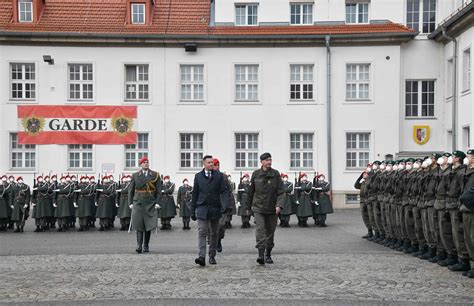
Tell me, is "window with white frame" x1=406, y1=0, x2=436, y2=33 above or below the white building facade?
above

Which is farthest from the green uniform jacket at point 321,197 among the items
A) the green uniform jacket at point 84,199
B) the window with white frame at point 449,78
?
the window with white frame at point 449,78

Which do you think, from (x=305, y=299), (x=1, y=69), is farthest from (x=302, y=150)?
(x=305, y=299)

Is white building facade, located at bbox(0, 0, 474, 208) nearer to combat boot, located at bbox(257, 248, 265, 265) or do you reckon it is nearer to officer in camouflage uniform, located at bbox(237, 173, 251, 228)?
officer in camouflage uniform, located at bbox(237, 173, 251, 228)

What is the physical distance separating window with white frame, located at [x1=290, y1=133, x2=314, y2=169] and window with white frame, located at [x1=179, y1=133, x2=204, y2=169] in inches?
166

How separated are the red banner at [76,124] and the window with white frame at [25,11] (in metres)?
4.45

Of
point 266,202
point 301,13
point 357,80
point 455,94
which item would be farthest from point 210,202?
point 301,13

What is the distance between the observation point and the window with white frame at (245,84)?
1254 inches

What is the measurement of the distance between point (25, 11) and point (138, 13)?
17.4 feet

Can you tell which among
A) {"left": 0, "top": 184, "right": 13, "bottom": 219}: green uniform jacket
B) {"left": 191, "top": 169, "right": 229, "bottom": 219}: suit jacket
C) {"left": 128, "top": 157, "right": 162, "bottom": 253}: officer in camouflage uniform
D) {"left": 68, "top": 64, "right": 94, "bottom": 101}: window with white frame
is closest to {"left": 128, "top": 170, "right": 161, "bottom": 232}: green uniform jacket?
{"left": 128, "top": 157, "right": 162, "bottom": 253}: officer in camouflage uniform

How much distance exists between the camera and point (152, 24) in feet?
107

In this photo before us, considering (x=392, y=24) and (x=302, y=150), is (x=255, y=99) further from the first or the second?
(x=392, y=24)

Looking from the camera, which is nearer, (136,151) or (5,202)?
(5,202)

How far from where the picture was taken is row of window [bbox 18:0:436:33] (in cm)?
3244

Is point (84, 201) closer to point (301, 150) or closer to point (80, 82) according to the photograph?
point (80, 82)
